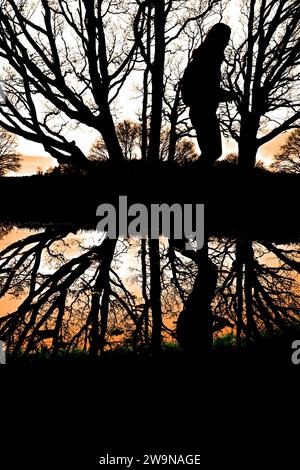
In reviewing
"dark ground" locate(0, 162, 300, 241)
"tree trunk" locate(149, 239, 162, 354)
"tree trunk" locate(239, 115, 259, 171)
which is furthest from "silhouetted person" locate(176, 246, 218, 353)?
"tree trunk" locate(239, 115, 259, 171)

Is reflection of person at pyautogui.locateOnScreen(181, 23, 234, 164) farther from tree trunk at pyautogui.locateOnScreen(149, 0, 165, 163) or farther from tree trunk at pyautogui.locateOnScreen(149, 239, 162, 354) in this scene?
tree trunk at pyautogui.locateOnScreen(149, 239, 162, 354)

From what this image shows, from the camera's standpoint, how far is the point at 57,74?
26.4 ft

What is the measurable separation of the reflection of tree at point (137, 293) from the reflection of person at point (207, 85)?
107 inches

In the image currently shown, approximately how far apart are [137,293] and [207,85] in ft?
14.7

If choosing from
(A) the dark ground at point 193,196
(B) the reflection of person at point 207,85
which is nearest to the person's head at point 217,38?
(B) the reflection of person at point 207,85

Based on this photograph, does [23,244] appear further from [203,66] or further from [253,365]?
[203,66]

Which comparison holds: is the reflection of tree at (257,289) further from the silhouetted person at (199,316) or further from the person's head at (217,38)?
the person's head at (217,38)

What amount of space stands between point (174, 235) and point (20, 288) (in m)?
2.52

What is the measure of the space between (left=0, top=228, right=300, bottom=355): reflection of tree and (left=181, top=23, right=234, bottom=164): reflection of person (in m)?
2.71

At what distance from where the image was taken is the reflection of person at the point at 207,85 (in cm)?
604

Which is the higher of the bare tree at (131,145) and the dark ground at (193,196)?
the bare tree at (131,145)

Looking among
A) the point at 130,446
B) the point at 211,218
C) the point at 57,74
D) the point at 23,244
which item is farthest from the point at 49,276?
the point at 57,74

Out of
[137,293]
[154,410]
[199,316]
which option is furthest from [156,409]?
[137,293]

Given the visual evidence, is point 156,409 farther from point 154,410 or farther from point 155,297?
point 155,297
